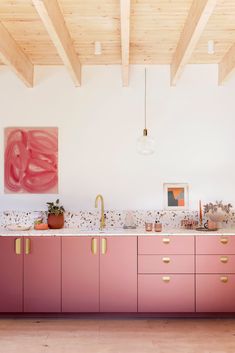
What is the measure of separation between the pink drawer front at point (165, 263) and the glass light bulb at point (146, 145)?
1250 mm

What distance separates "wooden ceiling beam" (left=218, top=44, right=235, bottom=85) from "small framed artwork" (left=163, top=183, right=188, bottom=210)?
4.36 feet

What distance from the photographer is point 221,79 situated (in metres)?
4.55

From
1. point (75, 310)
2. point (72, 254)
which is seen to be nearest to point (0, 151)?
point (72, 254)

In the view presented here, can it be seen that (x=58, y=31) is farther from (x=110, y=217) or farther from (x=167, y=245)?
(x=167, y=245)

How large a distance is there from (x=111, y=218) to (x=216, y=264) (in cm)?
132

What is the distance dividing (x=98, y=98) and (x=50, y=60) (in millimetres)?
710

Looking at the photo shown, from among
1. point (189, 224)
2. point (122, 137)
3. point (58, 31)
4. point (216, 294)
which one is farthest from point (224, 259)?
point (58, 31)

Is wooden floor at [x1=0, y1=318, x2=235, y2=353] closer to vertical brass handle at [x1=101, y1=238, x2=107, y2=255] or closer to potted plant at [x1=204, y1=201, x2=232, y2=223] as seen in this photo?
vertical brass handle at [x1=101, y1=238, x2=107, y2=255]

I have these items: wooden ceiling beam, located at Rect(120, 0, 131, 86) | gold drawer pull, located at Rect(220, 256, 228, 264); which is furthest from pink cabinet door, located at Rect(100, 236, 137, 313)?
wooden ceiling beam, located at Rect(120, 0, 131, 86)

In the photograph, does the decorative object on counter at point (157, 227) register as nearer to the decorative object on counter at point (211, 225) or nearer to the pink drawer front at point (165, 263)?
the pink drawer front at point (165, 263)

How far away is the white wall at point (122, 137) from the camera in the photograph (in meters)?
4.67

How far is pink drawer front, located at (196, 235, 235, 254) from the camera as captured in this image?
4059 millimetres

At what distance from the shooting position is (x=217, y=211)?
450cm

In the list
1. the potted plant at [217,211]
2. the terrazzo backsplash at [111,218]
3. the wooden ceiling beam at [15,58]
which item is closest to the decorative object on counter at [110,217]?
the terrazzo backsplash at [111,218]
